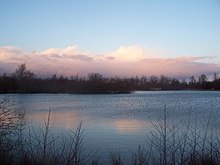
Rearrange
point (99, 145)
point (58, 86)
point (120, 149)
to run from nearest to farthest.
A: point (120, 149), point (99, 145), point (58, 86)

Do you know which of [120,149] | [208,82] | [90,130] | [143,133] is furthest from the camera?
[208,82]

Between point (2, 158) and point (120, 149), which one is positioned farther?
point (120, 149)

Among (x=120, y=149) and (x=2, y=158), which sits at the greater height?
(x=2, y=158)

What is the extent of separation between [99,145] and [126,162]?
3462 millimetres

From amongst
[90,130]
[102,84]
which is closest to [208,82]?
[102,84]

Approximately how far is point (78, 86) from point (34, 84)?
1406 centimetres

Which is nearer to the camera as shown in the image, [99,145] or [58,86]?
[99,145]

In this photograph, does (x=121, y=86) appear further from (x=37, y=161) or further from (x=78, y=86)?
(x=37, y=161)

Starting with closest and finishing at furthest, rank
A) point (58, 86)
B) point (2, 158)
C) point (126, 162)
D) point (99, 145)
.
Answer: point (2, 158), point (126, 162), point (99, 145), point (58, 86)

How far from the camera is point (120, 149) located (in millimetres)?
13406

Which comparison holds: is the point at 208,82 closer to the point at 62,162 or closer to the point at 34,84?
the point at 34,84

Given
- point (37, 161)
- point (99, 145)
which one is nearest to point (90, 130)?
point (99, 145)

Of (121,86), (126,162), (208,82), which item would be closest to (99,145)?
(126,162)

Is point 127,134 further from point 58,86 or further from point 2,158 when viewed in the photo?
point 58,86
